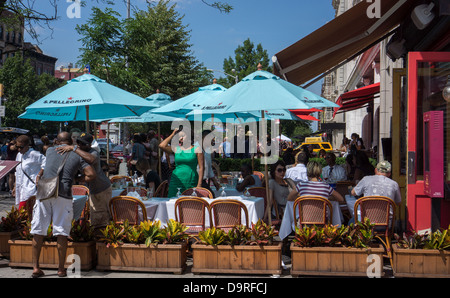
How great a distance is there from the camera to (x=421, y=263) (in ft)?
19.4

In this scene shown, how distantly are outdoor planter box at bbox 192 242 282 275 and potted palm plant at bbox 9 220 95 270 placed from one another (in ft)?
4.83

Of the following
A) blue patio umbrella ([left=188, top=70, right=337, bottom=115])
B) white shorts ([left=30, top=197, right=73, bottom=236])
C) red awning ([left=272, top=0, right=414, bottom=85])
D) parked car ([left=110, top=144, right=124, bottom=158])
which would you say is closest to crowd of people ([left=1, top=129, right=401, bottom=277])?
white shorts ([left=30, top=197, right=73, bottom=236])

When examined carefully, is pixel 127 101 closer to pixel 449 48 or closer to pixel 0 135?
pixel 449 48

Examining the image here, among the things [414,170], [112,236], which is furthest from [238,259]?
[414,170]

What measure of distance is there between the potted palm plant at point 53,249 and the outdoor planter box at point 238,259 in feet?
4.83

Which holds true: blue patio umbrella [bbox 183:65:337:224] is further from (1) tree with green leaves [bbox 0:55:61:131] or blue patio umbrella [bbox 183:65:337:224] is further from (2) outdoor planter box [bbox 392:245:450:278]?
(1) tree with green leaves [bbox 0:55:61:131]

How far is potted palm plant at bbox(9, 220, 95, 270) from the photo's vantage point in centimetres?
659

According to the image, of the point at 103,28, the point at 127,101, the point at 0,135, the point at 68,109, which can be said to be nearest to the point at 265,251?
the point at 127,101

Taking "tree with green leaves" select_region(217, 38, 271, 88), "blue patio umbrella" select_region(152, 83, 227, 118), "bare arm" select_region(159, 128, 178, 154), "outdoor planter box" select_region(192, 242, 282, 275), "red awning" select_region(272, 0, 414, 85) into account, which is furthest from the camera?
"tree with green leaves" select_region(217, 38, 271, 88)

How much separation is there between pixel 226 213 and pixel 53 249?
240 centimetres

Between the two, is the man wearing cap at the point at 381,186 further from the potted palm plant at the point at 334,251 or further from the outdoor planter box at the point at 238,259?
the outdoor planter box at the point at 238,259

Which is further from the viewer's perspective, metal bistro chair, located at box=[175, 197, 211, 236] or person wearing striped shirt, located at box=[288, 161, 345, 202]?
metal bistro chair, located at box=[175, 197, 211, 236]
